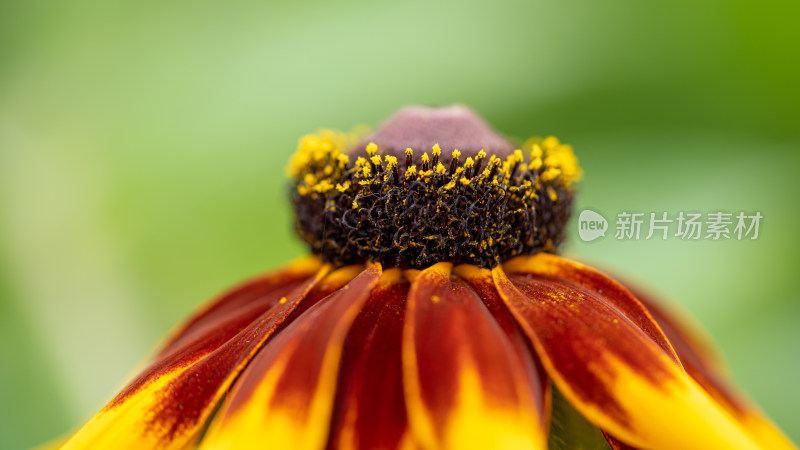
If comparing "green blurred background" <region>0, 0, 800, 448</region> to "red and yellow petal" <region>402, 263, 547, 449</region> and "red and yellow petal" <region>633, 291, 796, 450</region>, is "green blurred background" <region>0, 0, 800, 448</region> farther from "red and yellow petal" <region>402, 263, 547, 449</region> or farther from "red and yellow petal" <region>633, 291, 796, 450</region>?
"red and yellow petal" <region>402, 263, 547, 449</region>

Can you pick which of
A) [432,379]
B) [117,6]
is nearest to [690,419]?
[432,379]

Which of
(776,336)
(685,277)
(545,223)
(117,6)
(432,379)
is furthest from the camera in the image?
(117,6)

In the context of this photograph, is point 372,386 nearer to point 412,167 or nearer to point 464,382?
point 464,382

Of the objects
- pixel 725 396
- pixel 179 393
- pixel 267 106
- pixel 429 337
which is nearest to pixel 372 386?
pixel 429 337

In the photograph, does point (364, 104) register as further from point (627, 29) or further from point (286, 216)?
Answer: point (627, 29)

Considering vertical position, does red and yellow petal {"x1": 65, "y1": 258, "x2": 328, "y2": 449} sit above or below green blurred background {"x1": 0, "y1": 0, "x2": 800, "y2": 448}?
below

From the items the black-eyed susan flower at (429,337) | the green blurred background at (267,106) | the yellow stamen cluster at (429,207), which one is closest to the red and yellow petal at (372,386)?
the black-eyed susan flower at (429,337)

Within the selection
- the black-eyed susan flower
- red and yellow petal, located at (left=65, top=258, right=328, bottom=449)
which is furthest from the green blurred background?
red and yellow petal, located at (left=65, top=258, right=328, bottom=449)
